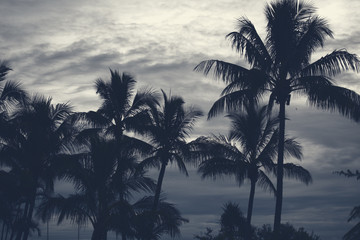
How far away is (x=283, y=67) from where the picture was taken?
83.1 ft

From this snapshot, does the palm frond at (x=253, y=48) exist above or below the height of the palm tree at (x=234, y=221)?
above

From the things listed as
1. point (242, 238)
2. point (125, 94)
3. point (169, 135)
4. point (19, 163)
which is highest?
point (125, 94)

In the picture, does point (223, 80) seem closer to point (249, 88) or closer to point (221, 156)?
point (249, 88)

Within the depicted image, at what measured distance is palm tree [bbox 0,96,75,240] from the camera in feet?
98.7

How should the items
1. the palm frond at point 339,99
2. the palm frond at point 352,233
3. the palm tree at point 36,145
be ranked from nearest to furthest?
the palm frond at point 352,233
the palm frond at point 339,99
the palm tree at point 36,145

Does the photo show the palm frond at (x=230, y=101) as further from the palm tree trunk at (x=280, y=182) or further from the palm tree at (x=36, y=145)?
the palm tree at (x=36, y=145)

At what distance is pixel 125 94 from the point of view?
33250mm

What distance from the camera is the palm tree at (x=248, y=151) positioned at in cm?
Answer: 3325

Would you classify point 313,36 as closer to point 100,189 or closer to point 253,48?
point 253,48

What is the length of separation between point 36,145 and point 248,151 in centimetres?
1257

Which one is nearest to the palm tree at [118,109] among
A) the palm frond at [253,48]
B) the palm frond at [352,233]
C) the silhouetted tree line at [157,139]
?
the silhouetted tree line at [157,139]

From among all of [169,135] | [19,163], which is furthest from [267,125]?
A: [19,163]

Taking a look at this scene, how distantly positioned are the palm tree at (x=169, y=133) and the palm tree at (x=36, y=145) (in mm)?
5229

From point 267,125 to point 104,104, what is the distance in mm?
10121
